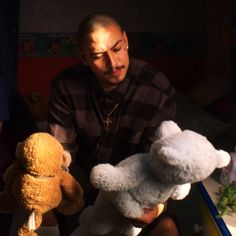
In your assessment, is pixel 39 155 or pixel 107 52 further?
pixel 107 52

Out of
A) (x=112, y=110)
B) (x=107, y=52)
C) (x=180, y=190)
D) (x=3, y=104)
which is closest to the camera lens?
(x=180, y=190)

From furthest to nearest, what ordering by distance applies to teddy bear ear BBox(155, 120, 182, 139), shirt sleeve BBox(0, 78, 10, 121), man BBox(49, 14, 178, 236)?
shirt sleeve BBox(0, 78, 10, 121) < man BBox(49, 14, 178, 236) < teddy bear ear BBox(155, 120, 182, 139)

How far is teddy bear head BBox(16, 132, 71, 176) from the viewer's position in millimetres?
740

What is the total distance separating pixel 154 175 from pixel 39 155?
220 mm

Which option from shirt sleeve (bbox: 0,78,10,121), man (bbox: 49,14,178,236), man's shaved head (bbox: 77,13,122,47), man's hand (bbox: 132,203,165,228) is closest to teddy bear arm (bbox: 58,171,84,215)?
man's hand (bbox: 132,203,165,228)

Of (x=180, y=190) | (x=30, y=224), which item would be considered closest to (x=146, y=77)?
(x=180, y=190)

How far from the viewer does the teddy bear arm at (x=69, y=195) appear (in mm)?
854

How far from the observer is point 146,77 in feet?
3.68

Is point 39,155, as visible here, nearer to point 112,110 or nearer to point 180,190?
point 180,190

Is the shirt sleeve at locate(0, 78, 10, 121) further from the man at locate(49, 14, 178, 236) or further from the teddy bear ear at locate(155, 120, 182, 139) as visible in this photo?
the teddy bear ear at locate(155, 120, 182, 139)

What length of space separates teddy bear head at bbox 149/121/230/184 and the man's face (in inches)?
11.8

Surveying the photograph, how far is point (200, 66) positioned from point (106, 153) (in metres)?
1.03

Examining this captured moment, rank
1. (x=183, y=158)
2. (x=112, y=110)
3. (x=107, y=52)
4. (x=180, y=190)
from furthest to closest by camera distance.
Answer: (x=112, y=110), (x=107, y=52), (x=180, y=190), (x=183, y=158)

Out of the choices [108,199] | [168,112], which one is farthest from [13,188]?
[168,112]
